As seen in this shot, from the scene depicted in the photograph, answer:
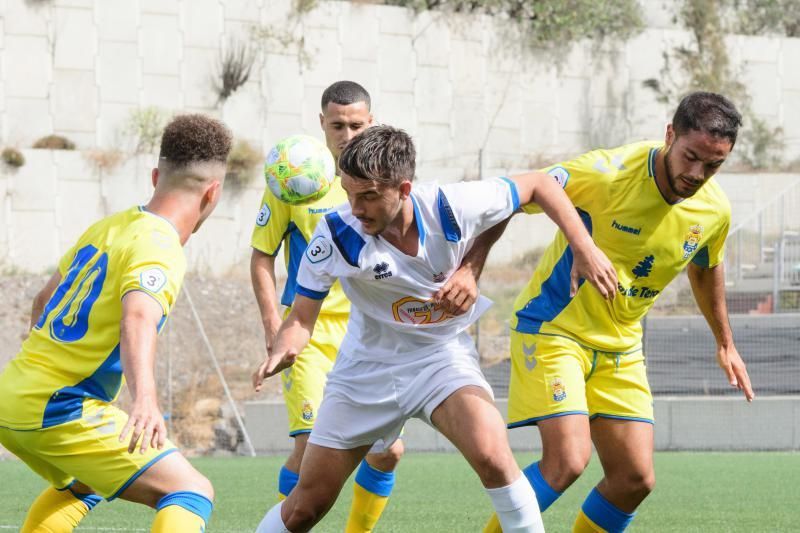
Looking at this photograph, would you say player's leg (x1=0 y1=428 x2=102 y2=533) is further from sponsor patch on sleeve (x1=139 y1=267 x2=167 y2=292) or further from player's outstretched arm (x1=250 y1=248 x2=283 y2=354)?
player's outstretched arm (x1=250 y1=248 x2=283 y2=354)

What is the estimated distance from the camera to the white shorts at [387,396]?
4621mm

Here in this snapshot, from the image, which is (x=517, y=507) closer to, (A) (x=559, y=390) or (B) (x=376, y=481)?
(A) (x=559, y=390)

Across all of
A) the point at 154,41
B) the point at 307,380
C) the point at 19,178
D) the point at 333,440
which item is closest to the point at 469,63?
the point at 154,41

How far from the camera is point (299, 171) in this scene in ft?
19.4

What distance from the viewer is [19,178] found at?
18.4 metres

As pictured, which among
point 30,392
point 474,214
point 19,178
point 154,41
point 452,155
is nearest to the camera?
point 30,392

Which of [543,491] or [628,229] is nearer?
[543,491]

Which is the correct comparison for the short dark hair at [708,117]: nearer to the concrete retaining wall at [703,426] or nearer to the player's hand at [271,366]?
the player's hand at [271,366]

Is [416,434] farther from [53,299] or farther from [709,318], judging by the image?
[53,299]

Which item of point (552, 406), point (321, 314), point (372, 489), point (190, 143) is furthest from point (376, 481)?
point (190, 143)

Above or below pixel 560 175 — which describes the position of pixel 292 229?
below

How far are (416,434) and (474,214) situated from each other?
9.27 meters

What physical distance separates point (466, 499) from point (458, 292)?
14.3 ft

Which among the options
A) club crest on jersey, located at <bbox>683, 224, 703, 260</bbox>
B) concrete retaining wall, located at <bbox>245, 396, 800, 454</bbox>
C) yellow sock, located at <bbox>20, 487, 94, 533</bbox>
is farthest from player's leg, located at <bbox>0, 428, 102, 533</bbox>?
concrete retaining wall, located at <bbox>245, 396, 800, 454</bbox>
